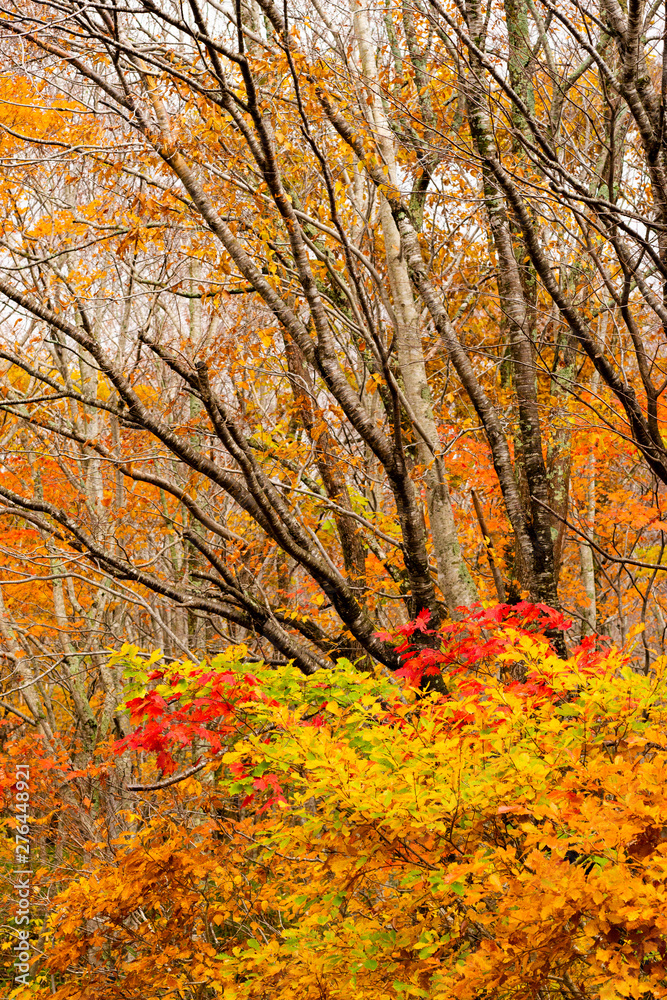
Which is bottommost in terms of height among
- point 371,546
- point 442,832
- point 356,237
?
point 442,832

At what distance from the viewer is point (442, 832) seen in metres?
2.94

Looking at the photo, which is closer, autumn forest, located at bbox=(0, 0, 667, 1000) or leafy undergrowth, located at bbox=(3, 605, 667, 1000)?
leafy undergrowth, located at bbox=(3, 605, 667, 1000)

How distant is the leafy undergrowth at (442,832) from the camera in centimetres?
235

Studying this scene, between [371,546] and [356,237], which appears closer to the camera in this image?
[371,546]

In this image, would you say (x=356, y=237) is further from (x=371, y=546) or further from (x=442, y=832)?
(x=442, y=832)

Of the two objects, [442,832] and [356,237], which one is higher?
[356,237]

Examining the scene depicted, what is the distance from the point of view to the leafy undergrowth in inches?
92.6

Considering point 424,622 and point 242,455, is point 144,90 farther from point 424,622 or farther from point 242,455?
point 424,622

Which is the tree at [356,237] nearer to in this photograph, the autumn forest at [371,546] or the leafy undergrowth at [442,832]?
the autumn forest at [371,546]

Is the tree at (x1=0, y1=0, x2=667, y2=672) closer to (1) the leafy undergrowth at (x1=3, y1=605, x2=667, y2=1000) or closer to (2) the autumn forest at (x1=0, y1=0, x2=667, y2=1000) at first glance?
(2) the autumn forest at (x1=0, y1=0, x2=667, y2=1000)

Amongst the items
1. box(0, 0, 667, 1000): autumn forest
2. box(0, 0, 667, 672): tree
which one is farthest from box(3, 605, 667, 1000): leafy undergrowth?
box(0, 0, 667, 672): tree

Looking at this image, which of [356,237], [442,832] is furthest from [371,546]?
[442,832]

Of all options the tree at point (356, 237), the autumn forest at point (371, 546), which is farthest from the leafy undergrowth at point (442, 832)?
the tree at point (356, 237)

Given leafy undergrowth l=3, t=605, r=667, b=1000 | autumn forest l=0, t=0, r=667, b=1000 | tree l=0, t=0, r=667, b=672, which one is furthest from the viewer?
tree l=0, t=0, r=667, b=672
